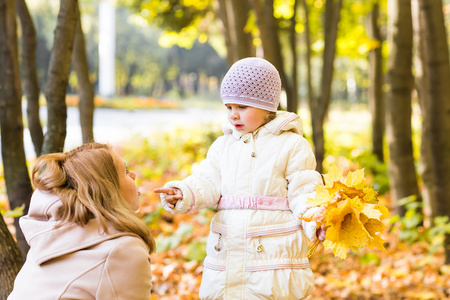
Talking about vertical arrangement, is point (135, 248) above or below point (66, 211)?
below

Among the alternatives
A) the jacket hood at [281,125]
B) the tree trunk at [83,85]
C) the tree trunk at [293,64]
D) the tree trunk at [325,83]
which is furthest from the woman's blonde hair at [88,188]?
the tree trunk at [293,64]

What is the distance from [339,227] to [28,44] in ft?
9.50

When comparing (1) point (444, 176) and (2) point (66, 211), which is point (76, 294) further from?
(1) point (444, 176)

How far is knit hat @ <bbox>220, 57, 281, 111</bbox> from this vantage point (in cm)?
272

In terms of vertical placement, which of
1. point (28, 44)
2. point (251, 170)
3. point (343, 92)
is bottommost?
point (343, 92)

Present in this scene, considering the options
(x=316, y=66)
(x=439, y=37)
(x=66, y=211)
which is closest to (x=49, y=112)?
(x=66, y=211)

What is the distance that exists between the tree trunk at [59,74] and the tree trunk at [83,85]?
Result: 1686 millimetres

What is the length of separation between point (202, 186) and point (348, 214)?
0.79 m

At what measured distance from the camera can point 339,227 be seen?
2.33 metres

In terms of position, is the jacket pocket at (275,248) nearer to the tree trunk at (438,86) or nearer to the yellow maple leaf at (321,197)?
the yellow maple leaf at (321,197)

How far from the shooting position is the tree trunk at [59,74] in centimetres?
348

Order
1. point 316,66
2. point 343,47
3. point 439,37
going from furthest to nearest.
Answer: point 316,66, point 343,47, point 439,37

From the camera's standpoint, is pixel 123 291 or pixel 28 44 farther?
pixel 28 44

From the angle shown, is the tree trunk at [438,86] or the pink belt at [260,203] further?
the tree trunk at [438,86]
